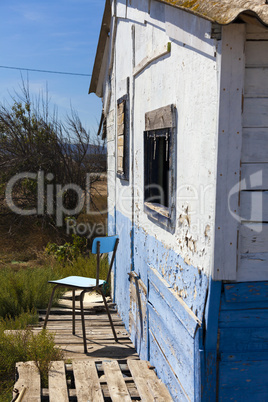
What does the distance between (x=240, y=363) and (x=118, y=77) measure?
4.22 m

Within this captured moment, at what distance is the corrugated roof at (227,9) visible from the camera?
88.4 inches

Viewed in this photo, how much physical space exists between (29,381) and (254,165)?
2.67 m

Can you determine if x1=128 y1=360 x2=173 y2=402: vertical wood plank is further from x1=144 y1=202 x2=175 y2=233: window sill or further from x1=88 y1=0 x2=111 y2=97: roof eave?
x1=88 y1=0 x2=111 y2=97: roof eave

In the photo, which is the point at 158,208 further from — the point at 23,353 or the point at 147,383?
the point at 23,353

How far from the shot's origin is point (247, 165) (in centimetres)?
Answer: 259

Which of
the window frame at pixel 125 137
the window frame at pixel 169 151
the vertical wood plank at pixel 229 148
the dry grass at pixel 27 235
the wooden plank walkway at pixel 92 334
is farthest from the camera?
the dry grass at pixel 27 235

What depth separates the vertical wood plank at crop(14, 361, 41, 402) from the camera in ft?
12.1

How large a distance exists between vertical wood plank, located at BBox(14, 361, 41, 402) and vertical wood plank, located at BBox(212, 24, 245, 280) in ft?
6.53

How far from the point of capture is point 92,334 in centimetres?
550

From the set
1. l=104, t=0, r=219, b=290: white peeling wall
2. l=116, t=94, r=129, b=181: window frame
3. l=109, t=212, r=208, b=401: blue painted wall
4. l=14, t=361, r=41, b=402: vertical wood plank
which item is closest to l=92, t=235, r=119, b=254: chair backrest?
l=109, t=212, r=208, b=401: blue painted wall

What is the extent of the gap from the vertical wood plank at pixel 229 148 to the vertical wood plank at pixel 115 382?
5.29 feet

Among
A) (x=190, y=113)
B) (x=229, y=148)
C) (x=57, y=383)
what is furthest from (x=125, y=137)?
(x=229, y=148)

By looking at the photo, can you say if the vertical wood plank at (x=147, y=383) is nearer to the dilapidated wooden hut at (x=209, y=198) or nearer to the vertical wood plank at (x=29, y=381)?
the dilapidated wooden hut at (x=209, y=198)

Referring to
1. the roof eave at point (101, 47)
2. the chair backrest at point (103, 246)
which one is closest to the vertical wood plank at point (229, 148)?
the chair backrest at point (103, 246)
